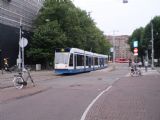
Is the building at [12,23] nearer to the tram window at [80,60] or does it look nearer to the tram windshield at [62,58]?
the tram window at [80,60]

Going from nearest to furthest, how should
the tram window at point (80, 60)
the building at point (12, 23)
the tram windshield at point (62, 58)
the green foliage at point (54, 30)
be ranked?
the tram windshield at point (62, 58) < the tram window at point (80, 60) < the building at point (12, 23) < the green foliage at point (54, 30)

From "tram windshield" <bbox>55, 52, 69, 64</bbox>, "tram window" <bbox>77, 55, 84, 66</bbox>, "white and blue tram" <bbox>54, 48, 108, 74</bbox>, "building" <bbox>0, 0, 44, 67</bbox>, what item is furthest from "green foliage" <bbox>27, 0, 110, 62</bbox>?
"tram windshield" <bbox>55, 52, 69, 64</bbox>

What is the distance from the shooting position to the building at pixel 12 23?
68.6 meters

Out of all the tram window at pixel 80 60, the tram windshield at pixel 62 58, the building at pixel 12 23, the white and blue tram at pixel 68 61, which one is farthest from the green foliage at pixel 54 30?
the tram windshield at pixel 62 58

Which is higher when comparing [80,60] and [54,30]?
[54,30]

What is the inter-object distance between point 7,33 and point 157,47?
1657 inches

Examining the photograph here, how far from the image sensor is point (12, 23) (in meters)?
72.8

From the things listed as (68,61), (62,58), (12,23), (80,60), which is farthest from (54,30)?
(68,61)

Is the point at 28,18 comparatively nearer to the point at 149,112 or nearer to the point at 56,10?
the point at 56,10

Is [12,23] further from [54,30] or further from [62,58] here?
[62,58]

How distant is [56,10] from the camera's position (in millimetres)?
82375

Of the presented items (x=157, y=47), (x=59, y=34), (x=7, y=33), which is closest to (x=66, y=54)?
(x=7, y=33)

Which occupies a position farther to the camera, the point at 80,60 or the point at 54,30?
the point at 54,30

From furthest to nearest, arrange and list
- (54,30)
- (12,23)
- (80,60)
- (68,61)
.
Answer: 1. (54,30)
2. (12,23)
3. (80,60)
4. (68,61)
